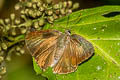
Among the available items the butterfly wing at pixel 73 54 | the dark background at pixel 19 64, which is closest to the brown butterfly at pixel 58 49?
the butterfly wing at pixel 73 54

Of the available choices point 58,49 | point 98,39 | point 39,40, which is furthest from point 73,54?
point 39,40

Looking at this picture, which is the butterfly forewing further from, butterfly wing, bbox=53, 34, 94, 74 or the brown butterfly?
butterfly wing, bbox=53, 34, 94, 74

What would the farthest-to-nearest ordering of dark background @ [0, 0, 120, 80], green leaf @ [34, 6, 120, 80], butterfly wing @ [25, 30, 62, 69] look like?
dark background @ [0, 0, 120, 80] → butterfly wing @ [25, 30, 62, 69] → green leaf @ [34, 6, 120, 80]

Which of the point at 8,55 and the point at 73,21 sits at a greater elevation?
the point at 73,21

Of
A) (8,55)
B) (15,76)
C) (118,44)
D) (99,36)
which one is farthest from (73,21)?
(15,76)

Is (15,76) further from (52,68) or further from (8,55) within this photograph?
(52,68)

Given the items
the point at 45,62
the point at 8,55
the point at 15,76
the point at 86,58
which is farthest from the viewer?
the point at 15,76

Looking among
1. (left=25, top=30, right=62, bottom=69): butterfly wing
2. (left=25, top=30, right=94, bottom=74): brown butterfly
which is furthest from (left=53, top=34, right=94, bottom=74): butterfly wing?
(left=25, top=30, right=62, bottom=69): butterfly wing
